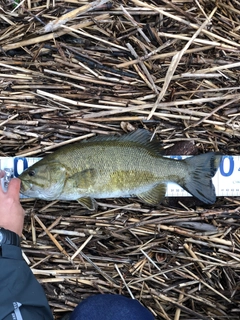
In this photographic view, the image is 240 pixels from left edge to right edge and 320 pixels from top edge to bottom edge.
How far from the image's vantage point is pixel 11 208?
11.9ft

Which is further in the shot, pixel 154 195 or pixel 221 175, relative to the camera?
pixel 221 175

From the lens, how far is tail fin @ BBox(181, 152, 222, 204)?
3.88 metres

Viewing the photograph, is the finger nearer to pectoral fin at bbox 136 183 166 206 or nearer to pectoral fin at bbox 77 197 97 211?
pectoral fin at bbox 77 197 97 211

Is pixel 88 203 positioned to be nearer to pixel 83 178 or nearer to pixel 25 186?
pixel 83 178

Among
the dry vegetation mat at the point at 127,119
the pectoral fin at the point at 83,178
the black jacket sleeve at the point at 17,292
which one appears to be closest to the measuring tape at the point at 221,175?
the dry vegetation mat at the point at 127,119

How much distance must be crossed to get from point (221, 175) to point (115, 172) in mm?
1229

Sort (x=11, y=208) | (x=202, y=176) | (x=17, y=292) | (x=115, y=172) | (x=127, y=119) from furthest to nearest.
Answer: (x=127, y=119)
(x=202, y=176)
(x=115, y=172)
(x=11, y=208)
(x=17, y=292)

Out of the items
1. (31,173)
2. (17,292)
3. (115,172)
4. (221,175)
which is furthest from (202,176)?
(17,292)

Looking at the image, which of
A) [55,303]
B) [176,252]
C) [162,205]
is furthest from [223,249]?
[55,303]

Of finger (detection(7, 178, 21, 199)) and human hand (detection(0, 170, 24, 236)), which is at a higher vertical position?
finger (detection(7, 178, 21, 199))

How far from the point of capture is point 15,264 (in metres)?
3.31

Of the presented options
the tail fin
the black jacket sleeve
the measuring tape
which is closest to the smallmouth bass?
the tail fin

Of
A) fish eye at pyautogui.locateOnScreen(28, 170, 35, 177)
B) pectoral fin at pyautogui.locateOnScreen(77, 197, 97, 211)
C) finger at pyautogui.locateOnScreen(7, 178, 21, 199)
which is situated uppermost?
fish eye at pyautogui.locateOnScreen(28, 170, 35, 177)

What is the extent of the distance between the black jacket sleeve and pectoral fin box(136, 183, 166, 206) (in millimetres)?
1340
